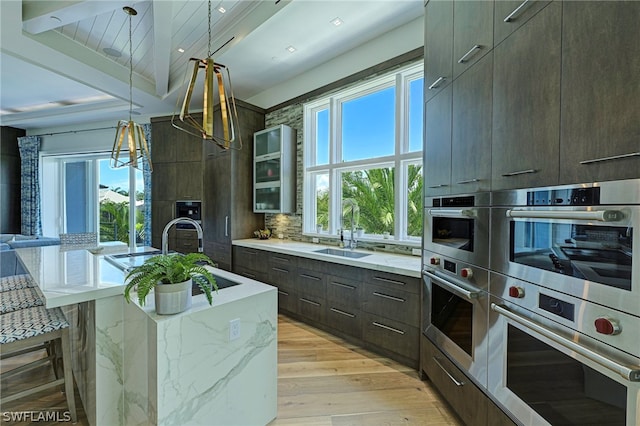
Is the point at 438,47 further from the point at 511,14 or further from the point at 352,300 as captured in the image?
the point at 352,300

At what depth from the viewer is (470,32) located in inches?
69.2

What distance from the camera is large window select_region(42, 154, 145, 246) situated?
5953mm

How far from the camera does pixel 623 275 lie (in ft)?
3.10

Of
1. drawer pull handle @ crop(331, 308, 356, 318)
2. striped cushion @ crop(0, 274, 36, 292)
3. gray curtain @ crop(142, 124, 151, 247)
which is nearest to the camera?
striped cushion @ crop(0, 274, 36, 292)

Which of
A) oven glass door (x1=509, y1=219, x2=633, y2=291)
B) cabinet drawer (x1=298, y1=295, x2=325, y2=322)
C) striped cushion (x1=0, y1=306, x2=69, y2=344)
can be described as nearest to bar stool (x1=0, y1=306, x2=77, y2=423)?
striped cushion (x1=0, y1=306, x2=69, y2=344)

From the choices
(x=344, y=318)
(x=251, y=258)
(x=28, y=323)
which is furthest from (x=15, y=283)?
(x=344, y=318)

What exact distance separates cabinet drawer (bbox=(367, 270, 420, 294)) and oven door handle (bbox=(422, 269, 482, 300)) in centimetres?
31

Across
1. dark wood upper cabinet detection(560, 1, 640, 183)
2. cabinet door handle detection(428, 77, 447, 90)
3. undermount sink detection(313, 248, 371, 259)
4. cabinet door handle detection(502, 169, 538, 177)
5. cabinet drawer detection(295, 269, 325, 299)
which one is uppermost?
cabinet door handle detection(428, 77, 447, 90)

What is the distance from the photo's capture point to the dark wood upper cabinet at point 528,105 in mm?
1204

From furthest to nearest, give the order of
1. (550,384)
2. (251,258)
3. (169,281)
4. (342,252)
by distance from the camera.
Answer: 1. (251,258)
2. (342,252)
3. (169,281)
4. (550,384)

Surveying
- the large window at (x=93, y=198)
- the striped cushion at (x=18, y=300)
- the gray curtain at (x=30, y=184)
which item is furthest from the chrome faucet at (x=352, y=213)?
the gray curtain at (x=30, y=184)

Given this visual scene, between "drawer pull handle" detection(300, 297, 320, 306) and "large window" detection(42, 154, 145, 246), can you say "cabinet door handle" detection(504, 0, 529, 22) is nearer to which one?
"drawer pull handle" detection(300, 297, 320, 306)

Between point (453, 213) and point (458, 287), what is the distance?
1.48 feet

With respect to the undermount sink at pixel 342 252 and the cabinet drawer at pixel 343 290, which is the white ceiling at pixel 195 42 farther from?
the cabinet drawer at pixel 343 290
